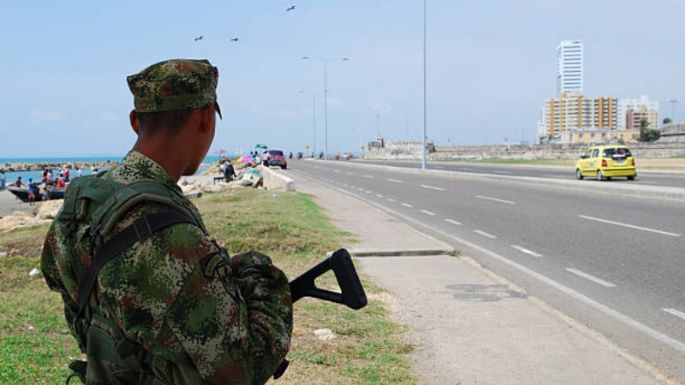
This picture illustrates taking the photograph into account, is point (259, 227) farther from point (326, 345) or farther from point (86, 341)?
point (86, 341)

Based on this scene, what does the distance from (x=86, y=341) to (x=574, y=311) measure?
5.98 m

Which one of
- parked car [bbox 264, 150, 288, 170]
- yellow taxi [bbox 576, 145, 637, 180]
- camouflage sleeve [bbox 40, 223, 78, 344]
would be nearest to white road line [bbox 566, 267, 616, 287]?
camouflage sleeve [bbox 40, 223, 78, 344]

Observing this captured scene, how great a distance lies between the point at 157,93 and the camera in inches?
74.8

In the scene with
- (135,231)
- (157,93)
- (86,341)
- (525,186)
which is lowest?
(525,186)

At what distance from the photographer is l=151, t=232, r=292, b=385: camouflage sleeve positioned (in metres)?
1.72

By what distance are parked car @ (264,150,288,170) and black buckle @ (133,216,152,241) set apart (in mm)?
59492

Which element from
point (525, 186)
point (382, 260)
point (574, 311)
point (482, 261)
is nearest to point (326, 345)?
point (574, 311)

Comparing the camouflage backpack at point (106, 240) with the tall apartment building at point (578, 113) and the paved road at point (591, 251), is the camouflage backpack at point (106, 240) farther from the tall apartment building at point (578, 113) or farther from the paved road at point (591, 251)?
the tall apartment building at point (578, 113)

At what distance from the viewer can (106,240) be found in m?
1.78

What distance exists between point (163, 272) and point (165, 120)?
450mm

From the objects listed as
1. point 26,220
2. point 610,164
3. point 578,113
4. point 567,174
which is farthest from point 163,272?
point 578,113

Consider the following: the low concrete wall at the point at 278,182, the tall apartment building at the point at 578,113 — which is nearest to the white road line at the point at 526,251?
the low concrete wall at the point at 278,182

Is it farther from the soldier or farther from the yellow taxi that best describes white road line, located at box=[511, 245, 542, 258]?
the yellow taxi

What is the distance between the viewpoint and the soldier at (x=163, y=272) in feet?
5.68
